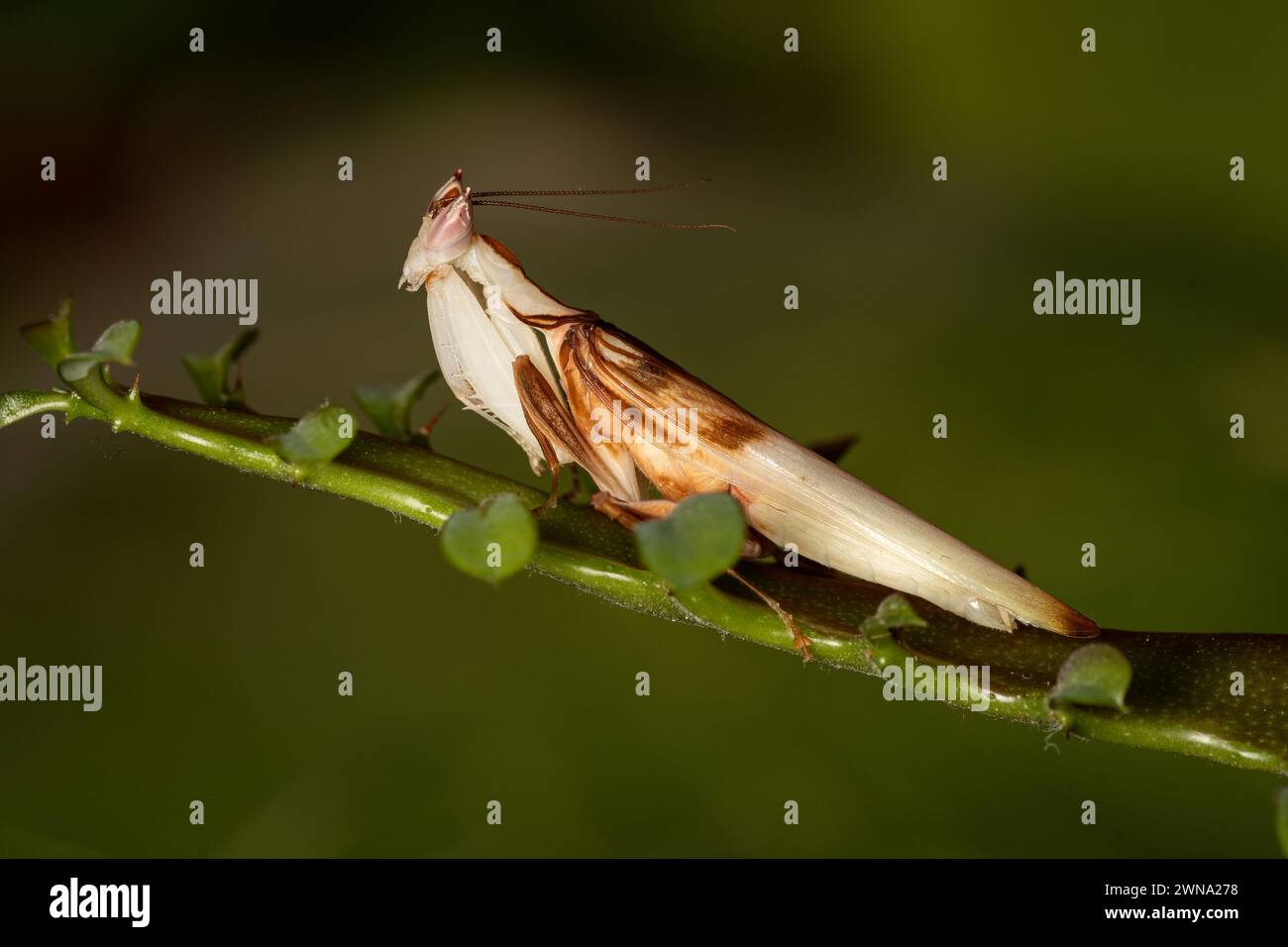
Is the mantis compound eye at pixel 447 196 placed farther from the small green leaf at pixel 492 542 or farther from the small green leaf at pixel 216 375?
the small green leaf at pixel 492 542

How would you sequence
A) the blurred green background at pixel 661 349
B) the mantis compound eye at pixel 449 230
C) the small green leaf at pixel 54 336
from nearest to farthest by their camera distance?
the small green leaf at pixel 54 336, the mantis compound eye at pixel 449 230, the blurred green background at pixel 661 349

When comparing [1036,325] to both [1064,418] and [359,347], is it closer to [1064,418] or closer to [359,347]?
[1064,418]

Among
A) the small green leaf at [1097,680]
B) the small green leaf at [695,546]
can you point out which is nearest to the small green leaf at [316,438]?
the small green leaf at [695,546]

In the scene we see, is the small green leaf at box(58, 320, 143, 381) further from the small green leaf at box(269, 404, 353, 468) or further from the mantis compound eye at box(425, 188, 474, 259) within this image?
the mantis compound eye at box(425, 188, 474, 259)

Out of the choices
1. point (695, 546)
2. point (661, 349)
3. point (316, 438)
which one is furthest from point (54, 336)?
point (661, 349)

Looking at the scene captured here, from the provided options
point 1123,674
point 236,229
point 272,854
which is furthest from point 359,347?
point 1123,674

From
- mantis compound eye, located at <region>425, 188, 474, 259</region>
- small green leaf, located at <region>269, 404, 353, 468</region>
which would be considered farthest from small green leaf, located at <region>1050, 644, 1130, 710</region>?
mantis compound eye, located at <region>425, 188, 474, 259</region>
